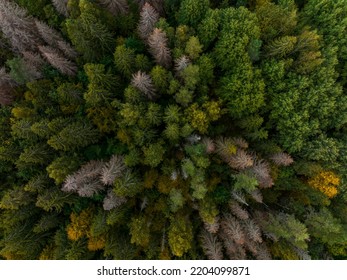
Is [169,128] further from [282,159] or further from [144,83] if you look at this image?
[282,159]

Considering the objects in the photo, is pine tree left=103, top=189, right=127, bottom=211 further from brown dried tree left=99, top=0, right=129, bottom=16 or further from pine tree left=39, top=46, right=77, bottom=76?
brown dried tree left=99, top=0, right=129, bottom=16

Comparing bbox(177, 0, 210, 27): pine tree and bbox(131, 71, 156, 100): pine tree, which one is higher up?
bbox(177, 0, 210, 27): pine tree

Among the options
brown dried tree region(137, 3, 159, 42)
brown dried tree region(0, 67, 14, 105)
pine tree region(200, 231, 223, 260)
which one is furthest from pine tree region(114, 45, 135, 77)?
pine tree region(200, 231, 223, 260)

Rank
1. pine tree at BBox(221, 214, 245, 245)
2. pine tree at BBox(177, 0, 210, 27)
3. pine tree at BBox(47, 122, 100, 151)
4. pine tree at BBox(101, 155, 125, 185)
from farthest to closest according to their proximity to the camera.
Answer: pine tree at BBox(177, 0, 210, 27) → pine tree at BBox(221, 214, 245, 245) → pine tree at BBox(47, 122, 100, 151) → pine tree at BBox(101, 155, 125, 185)

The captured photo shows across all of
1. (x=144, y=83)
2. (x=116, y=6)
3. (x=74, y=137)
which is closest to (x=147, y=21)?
(x=116, y=6)

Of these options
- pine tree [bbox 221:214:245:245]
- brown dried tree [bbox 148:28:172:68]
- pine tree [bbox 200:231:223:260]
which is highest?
brown dried tree [bbox 148:28:172:68]

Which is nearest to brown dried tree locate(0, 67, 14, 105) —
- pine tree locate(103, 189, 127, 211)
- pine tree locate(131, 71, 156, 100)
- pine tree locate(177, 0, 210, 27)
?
pine tree locate(131, 71, 156, 100)

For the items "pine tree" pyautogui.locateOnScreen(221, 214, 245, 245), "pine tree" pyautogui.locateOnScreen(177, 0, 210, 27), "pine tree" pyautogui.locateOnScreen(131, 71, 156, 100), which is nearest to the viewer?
"pine tree" pyautogui.locateOnScreen(131, 71, 156, 100)

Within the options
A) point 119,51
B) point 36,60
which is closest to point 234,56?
point 119,51

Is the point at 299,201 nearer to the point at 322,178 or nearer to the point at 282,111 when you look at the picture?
the point at 322,178

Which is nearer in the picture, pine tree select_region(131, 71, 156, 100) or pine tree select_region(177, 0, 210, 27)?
pine tree select_region(131, 71, 156, 100)

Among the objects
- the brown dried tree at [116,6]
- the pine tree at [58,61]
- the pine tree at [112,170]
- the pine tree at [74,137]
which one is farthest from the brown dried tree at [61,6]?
the pine tree at [112,170]
